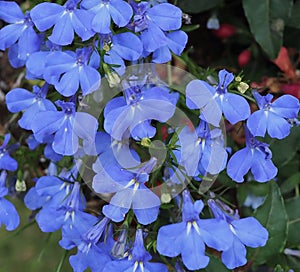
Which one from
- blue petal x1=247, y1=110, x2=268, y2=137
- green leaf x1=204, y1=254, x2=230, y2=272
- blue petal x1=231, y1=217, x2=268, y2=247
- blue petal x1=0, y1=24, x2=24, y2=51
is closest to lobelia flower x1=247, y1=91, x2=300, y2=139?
blue petal x1=247, y1=110, x2=268, y2=137

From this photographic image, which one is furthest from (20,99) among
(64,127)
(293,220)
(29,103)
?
(293,220)

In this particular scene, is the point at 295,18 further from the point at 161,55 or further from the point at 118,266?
the point at 118,266

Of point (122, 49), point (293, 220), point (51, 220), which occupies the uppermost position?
point (122, 49)

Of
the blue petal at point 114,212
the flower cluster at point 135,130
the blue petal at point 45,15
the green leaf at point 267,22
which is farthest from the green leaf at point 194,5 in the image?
the blue petal at point 114,212

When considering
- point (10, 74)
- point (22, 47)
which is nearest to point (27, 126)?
point (22, 47)

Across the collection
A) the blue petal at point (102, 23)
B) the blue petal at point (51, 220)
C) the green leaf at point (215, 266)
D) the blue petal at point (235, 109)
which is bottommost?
the green leaf at point (215, 266)

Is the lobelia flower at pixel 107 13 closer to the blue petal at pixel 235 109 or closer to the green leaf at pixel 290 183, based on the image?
the blue petal at pixel 235 109

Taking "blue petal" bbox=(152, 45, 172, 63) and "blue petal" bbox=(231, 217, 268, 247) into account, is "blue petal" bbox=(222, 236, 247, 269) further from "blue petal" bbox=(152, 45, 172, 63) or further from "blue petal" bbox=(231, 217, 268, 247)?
"blue petal" bbox=(152, 45, 172, 63)
